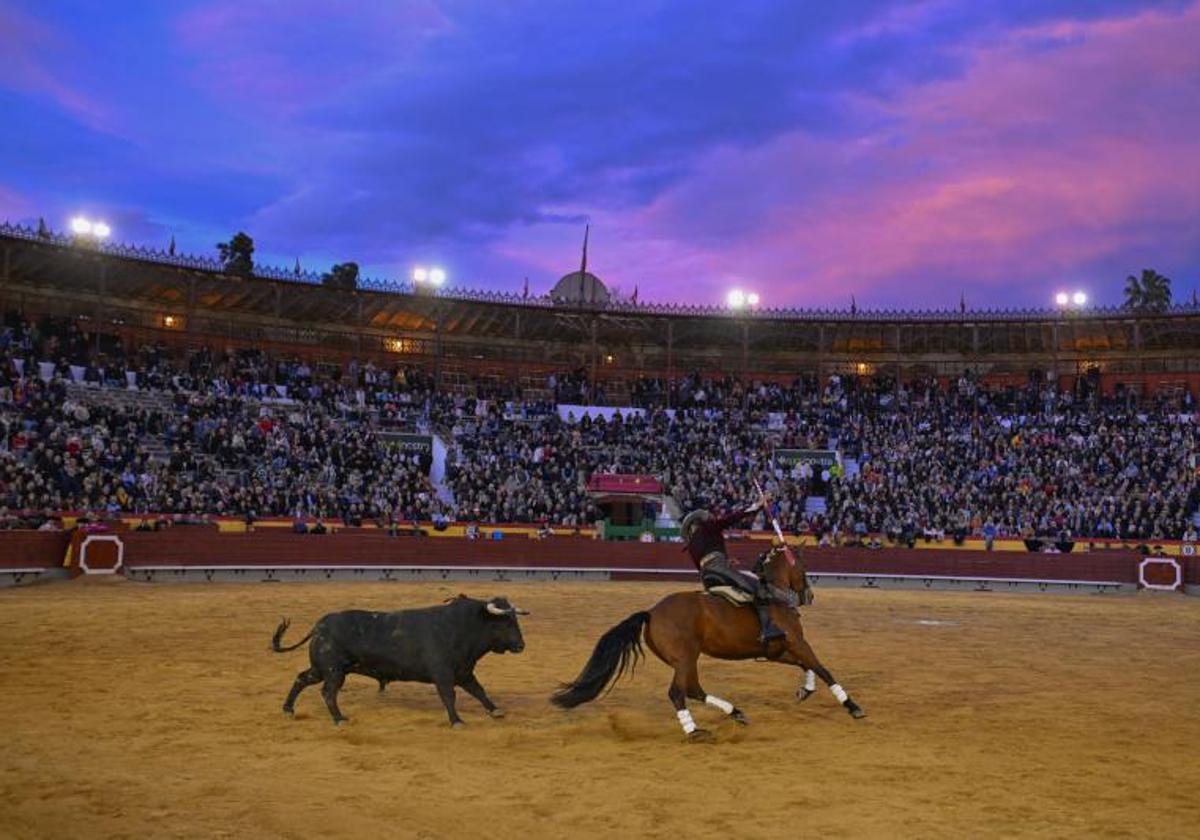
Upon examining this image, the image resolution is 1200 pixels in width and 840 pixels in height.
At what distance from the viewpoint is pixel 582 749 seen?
8016 mm

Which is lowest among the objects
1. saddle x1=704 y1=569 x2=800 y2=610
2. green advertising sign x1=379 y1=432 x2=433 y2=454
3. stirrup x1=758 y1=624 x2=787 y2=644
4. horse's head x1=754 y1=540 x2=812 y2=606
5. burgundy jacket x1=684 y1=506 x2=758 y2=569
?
stirrup x1=758 y1=624 x2=787 y2=644

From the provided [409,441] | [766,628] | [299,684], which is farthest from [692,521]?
[409,441]

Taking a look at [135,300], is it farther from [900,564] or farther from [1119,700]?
[1119,700]

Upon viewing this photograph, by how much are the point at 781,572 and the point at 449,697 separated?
3.45 m

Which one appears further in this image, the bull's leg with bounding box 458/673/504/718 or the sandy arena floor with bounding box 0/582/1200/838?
the bull's leg with bounding box 458/673/504/718

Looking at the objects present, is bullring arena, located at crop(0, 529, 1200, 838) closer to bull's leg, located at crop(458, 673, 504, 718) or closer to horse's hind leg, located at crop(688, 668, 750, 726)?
horse's hind leg, located at crop(688, 668, 750, 726)

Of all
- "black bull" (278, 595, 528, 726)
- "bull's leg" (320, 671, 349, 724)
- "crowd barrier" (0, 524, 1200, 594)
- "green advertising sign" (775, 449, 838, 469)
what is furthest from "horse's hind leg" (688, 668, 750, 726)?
"green advertising sign" (775, 449, 838, 469)

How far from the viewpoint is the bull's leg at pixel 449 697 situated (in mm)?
8695

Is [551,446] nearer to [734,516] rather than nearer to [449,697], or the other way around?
[734,516]

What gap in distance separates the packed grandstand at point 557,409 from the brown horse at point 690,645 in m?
19.6

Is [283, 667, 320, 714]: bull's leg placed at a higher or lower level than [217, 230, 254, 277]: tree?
lower

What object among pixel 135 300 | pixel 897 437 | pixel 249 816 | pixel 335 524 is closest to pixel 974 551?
pixel 897 437

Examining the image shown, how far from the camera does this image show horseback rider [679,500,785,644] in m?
9.21

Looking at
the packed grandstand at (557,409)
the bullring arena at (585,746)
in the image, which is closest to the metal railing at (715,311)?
the packed grandstand at (557,409)
